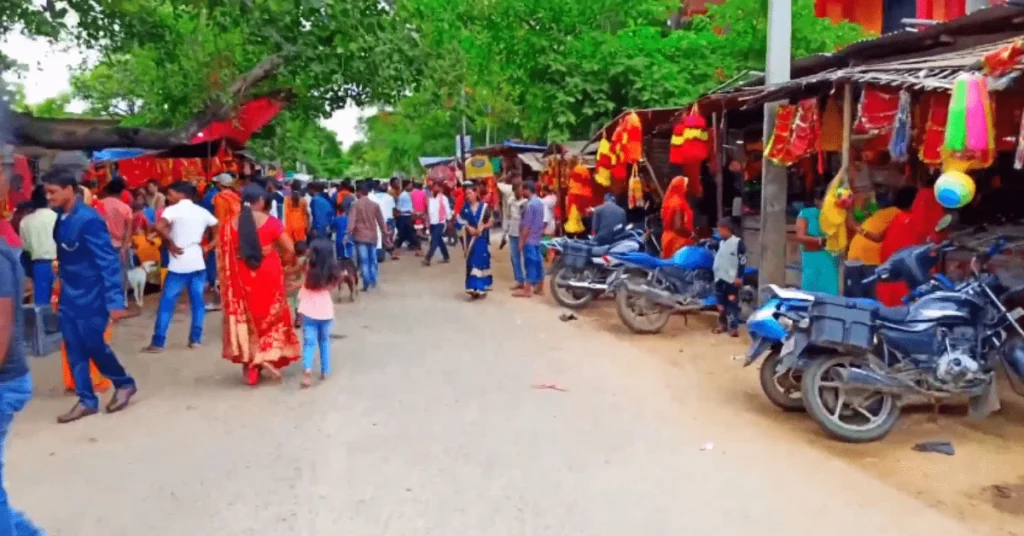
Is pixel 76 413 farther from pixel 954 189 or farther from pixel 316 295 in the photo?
pixel 954 189

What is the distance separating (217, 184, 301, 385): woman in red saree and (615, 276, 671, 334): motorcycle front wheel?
4.29 meters

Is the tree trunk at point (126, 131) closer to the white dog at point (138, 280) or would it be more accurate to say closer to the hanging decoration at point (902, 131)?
the white dog at point (138, 280)

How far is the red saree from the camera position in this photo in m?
7.69

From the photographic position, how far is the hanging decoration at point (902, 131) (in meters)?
7.75

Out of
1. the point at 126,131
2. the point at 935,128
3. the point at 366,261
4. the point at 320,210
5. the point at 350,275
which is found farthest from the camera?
the point at 320,210

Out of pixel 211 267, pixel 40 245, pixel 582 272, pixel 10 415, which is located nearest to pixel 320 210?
pixel 211 267

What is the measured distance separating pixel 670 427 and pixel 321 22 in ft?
25.3

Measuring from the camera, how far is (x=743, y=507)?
16.4 feet

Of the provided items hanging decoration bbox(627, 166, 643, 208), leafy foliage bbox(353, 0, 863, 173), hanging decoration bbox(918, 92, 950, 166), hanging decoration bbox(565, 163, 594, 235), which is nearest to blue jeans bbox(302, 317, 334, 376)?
hanging decoration bbox(918, 92, 950, 166)

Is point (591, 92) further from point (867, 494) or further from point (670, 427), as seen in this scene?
point (867, 494)

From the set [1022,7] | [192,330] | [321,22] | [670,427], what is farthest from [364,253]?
[1022,7]

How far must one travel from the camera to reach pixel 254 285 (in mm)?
7715

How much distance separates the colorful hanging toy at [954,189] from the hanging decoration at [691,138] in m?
4.84

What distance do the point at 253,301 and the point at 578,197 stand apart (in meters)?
9.61
